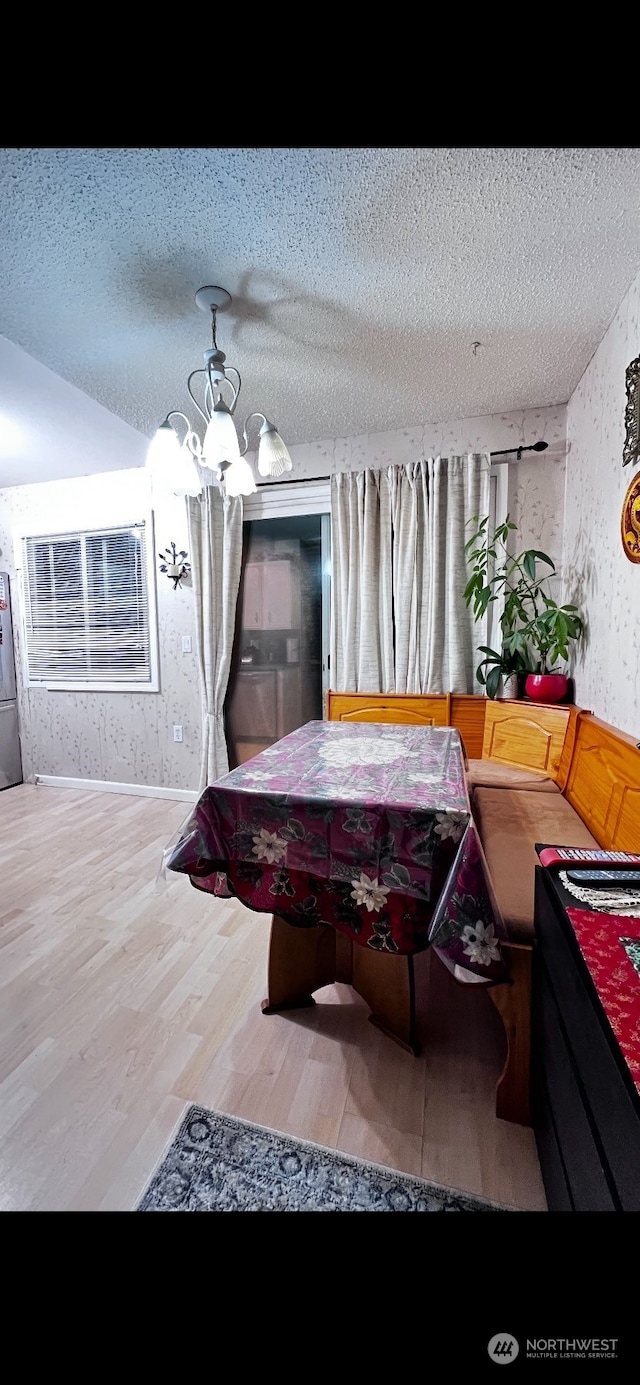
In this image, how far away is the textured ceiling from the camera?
1132mm

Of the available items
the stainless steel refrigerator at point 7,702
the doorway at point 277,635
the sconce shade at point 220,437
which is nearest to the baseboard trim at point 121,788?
the stainless steel refrigerator at point 7,702

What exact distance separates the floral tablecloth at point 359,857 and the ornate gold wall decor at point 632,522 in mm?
1059

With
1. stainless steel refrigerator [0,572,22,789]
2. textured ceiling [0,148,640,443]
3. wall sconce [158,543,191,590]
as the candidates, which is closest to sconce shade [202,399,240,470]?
textured ceiling [0,148,640,443]

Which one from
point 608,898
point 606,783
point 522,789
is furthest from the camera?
point 522,789

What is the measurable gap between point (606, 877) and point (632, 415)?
63.0 inches

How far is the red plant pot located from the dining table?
1189mm

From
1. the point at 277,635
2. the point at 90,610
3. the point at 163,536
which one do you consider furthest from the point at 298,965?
the point at 90,610

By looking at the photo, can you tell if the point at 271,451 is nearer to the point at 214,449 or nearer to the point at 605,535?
the point at 214,449

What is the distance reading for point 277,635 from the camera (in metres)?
3.26

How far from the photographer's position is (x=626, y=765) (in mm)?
1414

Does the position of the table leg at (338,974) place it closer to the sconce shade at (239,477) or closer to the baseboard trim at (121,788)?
the sconce shade at (239,477)

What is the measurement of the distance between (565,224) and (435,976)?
7.99ft

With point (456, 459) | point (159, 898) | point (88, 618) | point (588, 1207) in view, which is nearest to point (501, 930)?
point (588, 1207)

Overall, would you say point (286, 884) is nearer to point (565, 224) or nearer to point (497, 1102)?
point (497, 1102)
